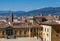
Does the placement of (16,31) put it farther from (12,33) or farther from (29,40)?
(29,40)

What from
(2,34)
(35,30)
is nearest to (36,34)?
(35,30)

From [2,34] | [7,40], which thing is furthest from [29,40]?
[2,34]

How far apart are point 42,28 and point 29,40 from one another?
131 inches

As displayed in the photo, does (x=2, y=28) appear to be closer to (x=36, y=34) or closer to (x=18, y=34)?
(x=18, y=34)

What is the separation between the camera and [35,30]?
24812 mm

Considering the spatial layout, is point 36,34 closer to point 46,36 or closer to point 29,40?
point 46,36

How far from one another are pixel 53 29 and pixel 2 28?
18.1 ft

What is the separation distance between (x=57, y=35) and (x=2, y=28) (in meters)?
5.96

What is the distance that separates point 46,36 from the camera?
23781mm

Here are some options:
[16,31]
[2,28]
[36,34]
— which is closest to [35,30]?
[36,34]

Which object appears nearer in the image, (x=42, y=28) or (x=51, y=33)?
(x=51, y=33)

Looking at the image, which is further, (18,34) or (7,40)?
(18,34)

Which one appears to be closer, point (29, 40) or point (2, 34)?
point (29, 40)

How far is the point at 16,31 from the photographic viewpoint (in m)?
24.7
